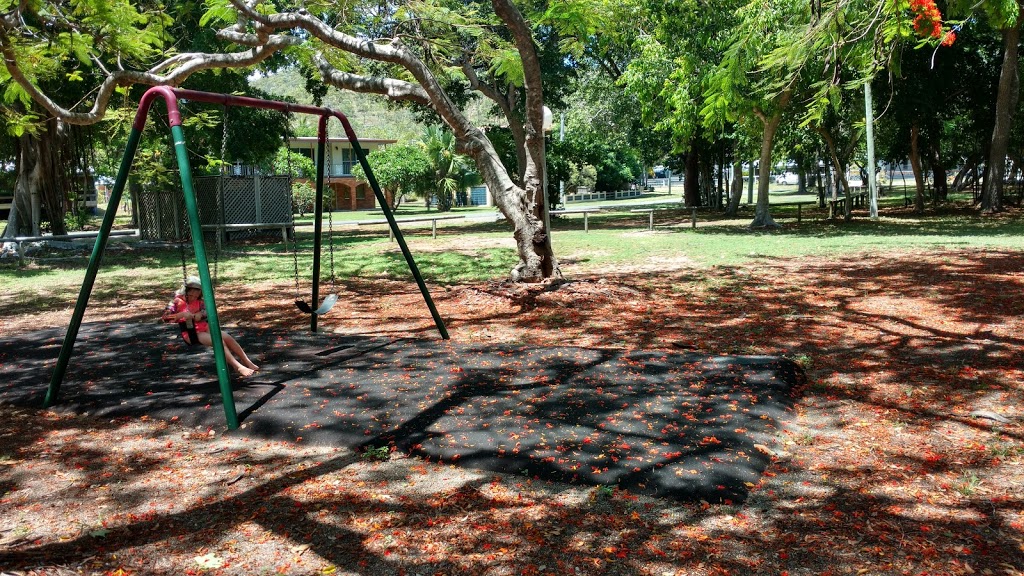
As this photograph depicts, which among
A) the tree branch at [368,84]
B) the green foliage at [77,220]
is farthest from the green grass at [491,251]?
the green foliage at [77,220]

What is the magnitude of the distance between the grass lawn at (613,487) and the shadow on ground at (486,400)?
16 cm

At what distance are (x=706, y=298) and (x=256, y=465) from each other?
6.96 metres

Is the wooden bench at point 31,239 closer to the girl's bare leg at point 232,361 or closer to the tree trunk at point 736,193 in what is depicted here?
the girl's bare leg at point 232,361

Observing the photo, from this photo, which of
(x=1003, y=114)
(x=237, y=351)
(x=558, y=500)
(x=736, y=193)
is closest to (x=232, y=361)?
(x=237, y=351)

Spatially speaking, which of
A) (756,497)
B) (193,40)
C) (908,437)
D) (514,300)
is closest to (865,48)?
(514,300)

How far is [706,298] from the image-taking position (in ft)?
33.3

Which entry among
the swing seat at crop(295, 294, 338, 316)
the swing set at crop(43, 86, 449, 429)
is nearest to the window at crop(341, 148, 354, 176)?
the swing seat at crop(295, 294, 338, 316)

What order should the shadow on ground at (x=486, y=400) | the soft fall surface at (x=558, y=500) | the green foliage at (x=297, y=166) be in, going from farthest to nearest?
the green foliage at (x=297, y=166)
the shadow on ground at (x=486, y=400)
the soft fall surface at (x=558, y=500)

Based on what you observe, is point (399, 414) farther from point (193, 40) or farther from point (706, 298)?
point (193, 40)

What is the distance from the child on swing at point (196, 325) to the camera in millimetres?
6324

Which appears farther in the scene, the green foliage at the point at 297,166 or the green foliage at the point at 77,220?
the green foliage at the point at 297,166

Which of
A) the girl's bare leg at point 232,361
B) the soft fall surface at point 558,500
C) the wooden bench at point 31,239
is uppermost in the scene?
the wooden bench at point 31,239

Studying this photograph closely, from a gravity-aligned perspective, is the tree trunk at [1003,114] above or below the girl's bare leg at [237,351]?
above

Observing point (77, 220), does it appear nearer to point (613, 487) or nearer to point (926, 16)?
point (926, 16)
